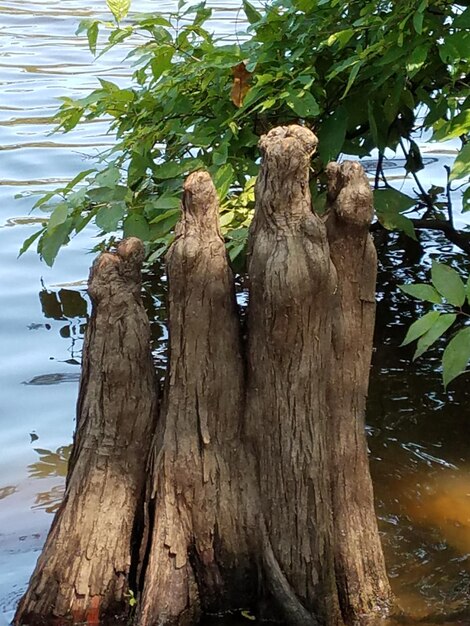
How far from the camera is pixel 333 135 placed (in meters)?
4.46

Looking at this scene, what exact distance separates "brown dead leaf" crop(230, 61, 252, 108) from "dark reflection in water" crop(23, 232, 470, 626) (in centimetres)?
149

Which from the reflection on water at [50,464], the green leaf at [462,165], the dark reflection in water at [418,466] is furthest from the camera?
the reflection on water at [50,464]

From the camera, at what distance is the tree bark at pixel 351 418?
10.6ft

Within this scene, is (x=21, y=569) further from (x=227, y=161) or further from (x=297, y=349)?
(x=227, y=161)

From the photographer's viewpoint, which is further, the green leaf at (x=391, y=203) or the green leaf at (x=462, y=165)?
the green leaf at (x=391, y=203)

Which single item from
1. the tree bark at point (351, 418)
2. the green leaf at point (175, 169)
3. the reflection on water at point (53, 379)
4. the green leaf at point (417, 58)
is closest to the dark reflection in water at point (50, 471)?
the reflection on water at point (53, 379)

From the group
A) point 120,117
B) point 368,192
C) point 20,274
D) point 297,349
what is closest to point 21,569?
point 297,349

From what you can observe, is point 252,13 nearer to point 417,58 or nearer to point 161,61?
point 161,61

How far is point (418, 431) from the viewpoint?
4766 millimetres

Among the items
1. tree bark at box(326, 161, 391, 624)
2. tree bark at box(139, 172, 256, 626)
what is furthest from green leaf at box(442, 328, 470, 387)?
tree bark at box(139, 172, 256, 626)

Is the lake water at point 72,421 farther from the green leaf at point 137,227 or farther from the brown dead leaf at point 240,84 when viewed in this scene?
the brown dead leaf at point 240,84

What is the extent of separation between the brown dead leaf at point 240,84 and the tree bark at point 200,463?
1399mm

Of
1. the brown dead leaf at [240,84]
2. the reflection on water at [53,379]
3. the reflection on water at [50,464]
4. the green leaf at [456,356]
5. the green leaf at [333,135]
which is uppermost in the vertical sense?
the brown dead leaf at [240,84]

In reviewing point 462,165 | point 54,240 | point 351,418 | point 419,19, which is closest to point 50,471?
point 54,240
